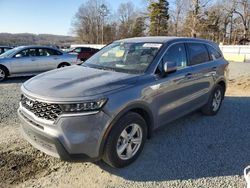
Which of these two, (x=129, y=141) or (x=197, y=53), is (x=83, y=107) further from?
(x=197, y=53)

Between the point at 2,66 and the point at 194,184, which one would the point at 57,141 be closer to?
the point at 194,184

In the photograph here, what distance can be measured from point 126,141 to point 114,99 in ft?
2.34

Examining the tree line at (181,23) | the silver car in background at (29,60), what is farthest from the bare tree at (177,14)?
the silver car in background at (29,60)

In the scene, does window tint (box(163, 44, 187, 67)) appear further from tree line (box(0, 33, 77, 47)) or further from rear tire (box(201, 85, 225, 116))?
tree line (box(0, 33, 77, 47))

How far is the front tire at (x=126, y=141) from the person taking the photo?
3264 mm

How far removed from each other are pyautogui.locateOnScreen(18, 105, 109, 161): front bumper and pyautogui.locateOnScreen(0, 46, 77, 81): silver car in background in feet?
27.3

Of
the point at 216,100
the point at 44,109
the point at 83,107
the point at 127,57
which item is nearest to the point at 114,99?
the point at 83,107

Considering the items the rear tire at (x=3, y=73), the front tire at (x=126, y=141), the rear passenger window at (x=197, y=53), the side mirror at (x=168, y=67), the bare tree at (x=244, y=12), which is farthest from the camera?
the bare tree at (x=244, y=12)

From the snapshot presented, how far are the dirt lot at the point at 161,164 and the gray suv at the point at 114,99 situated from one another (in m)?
0.29

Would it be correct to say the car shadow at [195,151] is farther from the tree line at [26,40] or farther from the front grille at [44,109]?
the tree line at [26,40]

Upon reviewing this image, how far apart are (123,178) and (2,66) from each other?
8827 millimetres

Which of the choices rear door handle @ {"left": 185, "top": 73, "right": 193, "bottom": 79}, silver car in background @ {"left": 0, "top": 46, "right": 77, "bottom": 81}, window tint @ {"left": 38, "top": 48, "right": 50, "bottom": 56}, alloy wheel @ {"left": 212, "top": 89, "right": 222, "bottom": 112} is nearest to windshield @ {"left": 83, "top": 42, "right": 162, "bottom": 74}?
rear door handle @ {"left": 185, "top": 73, "right": 193, "bottom": 79}

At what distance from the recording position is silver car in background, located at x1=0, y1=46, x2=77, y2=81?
10.5m

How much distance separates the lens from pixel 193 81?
188 inches
